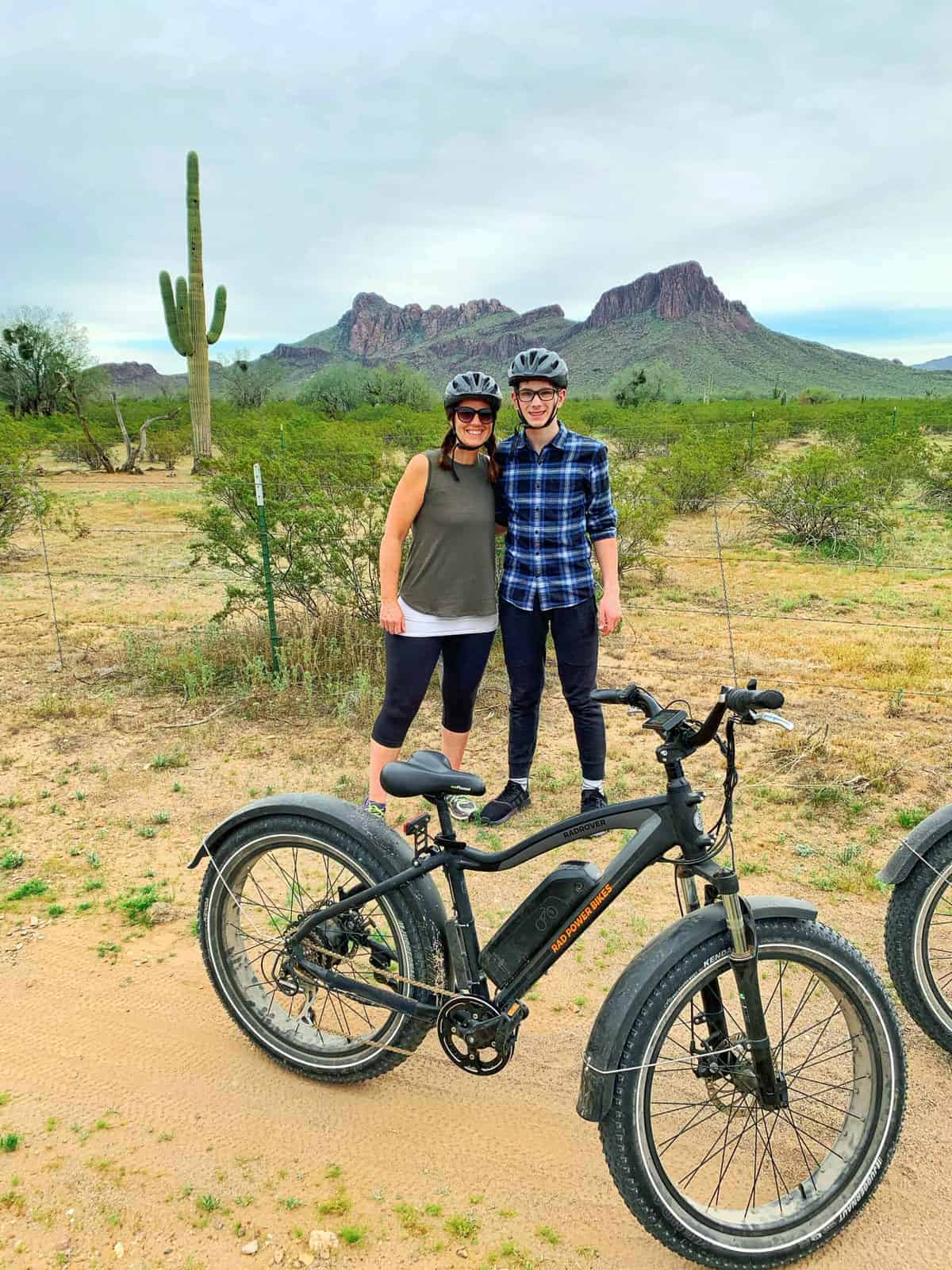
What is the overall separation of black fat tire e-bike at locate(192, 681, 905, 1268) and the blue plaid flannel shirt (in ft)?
5.40

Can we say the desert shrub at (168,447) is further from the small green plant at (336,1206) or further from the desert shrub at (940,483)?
the small green plant at (336,1206)

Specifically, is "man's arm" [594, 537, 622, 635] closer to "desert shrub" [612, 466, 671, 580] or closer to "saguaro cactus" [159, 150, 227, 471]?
"desert shrub" [612, 466, 671, 580]

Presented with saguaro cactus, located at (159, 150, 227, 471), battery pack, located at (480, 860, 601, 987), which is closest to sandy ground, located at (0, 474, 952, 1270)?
battery pack, located at (480, 860, 601, 987)

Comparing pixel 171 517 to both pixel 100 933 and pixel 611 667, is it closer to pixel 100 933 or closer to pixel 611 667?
pixel 611 667

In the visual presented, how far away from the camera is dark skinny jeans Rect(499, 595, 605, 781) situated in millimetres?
3908

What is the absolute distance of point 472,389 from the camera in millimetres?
3402

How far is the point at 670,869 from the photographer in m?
3.89

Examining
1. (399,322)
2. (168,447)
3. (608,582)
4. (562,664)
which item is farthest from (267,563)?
(399,322)

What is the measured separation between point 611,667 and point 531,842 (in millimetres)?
4673

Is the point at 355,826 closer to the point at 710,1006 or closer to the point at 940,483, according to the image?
the point at 710,1006

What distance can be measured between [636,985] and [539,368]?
2.44 meters

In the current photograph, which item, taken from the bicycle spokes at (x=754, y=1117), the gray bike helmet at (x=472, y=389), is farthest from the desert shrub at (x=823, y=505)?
the bicycle spokes at (x=754, y=1117)

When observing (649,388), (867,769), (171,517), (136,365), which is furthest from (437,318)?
(867,769)

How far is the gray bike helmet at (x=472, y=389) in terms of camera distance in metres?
3.40
